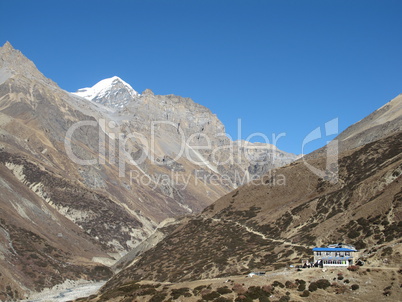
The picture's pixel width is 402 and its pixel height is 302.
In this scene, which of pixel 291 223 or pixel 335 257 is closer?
pixel 335 257

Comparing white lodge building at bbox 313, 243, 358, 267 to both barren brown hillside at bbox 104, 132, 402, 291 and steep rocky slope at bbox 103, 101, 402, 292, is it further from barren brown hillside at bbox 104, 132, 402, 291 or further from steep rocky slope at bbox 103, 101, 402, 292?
barren brown hillside at bbox 104, 132, 402, 291

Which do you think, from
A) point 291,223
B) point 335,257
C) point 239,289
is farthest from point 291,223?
point 239,289

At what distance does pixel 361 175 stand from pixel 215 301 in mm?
68863

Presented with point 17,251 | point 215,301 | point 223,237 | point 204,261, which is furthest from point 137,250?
point 215,301

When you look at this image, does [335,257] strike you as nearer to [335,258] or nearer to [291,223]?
[335,258]

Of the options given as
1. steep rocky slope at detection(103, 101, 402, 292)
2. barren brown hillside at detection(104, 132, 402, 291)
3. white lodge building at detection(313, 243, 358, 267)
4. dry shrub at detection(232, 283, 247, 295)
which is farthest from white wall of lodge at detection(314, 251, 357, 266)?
dry shrub at detection(232, 283, 247, 295)

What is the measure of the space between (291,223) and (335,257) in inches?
1460

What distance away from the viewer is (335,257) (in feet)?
204

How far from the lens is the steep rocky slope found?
76.8 metres

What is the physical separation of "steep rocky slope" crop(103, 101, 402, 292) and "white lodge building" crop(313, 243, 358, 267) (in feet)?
6.75

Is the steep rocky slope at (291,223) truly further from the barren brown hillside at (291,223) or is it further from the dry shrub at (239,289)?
the dry shrub at (239,289)

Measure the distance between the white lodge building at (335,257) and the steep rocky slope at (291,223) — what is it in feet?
6.75

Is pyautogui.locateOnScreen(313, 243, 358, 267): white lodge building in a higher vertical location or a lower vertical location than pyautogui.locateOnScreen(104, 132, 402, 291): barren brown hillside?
lower

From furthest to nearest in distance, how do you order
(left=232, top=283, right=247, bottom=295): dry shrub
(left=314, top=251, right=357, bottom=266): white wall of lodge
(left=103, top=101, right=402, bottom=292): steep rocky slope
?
(left=103, top=101, right=402, bottom=292): steep rocky slope < (left=314, top=251, right=357, bottom=266): white wall of lodge < (left=232, top=283, right=247, bottom=295): dry shrub
